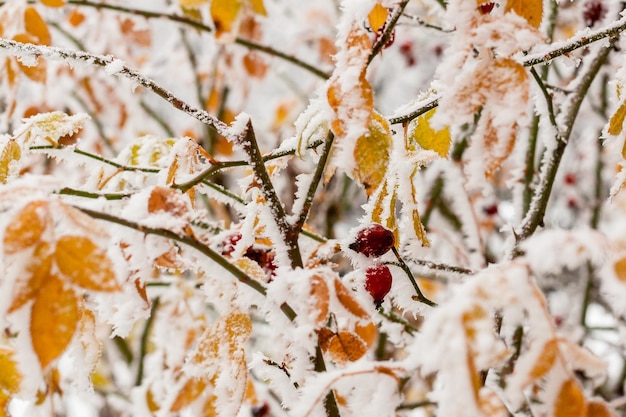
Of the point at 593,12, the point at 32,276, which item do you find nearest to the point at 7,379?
the point at 32,276

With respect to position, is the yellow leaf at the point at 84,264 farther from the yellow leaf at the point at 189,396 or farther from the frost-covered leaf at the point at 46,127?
the yellow leaf at the point at 189,396

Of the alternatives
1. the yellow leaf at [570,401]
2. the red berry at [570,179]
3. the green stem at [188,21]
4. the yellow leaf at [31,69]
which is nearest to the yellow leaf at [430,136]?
the yellow leaf at [570,401]

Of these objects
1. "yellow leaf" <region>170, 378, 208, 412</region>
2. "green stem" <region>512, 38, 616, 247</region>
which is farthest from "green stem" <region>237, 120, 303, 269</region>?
"yellow leaf" <region>170, 378, 208, 412</region>

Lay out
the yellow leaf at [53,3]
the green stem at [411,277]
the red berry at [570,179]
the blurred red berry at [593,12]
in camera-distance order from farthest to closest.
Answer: the red berry at [570,179] → the blurred red berry at [593,12] → the yellow leaf at [53,3] → the green stem at [411,277]

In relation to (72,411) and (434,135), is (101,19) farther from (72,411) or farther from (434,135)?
(72,411)

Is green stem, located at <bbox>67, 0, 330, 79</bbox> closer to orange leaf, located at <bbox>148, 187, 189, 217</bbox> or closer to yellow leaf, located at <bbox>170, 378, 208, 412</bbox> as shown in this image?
yellow leaf, located at <bbox>170, 378, 208, 412</bbox>

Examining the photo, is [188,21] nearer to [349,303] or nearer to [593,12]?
[593,12]

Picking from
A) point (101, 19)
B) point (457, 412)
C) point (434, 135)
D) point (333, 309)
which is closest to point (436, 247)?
point (101, 19)

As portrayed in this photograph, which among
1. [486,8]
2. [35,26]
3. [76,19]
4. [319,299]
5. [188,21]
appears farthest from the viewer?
[76,19]
